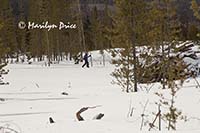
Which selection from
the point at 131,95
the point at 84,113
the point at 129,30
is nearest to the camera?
the point at 84,113

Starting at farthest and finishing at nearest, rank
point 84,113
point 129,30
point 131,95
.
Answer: point 129,30, point 131,95, point 84,113

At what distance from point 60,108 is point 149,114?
145 inches

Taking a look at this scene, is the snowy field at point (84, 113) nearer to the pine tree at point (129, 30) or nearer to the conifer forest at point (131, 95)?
the conifer forest at point (131, 95)

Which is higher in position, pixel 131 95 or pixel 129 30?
pixel 129 30

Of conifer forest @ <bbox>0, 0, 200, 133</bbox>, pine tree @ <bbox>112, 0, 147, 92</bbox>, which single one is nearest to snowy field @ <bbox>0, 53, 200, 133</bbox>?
conifer forest @ <bbox>0, 0, 200, 133</bbox>

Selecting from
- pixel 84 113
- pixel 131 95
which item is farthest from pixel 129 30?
pixel 84 113

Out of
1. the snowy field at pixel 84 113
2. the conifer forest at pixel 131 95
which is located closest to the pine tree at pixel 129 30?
the conifer forest at pixel 131 95

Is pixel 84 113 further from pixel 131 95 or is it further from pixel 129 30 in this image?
pixel 129 30

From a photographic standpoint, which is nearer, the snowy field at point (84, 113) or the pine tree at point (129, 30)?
the snowy field at point (84, 113)

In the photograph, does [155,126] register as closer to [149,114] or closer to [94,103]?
[149,114]

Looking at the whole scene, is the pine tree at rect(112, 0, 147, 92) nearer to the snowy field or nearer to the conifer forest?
the conifer forest

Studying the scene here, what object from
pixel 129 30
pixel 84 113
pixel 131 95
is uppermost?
pixel 129 30

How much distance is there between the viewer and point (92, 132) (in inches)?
310

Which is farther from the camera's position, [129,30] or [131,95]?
[129,30]
